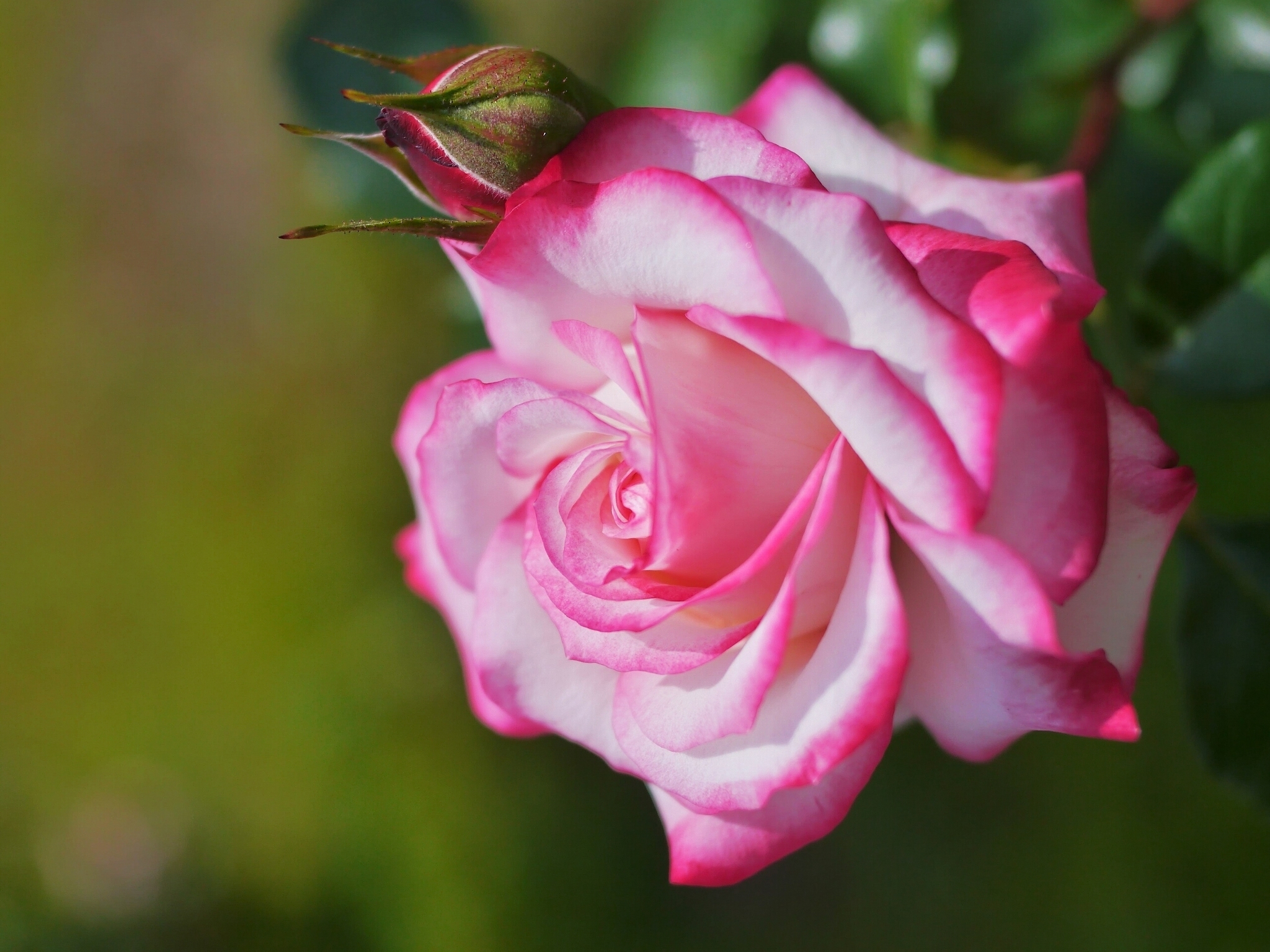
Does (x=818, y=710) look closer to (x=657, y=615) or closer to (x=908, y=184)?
(x=657, y=615)

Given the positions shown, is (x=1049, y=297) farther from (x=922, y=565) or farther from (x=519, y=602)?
(x=519, y=602)

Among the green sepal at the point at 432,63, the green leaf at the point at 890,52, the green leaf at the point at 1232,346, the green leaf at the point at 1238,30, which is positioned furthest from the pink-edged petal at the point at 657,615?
the green leaf at the point at 1238,30

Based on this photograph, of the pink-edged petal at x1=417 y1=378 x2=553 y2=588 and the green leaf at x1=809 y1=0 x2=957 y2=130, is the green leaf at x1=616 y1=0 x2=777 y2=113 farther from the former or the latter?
the pink-edged petal at x1=417 y1=378 x2=553 y2=588

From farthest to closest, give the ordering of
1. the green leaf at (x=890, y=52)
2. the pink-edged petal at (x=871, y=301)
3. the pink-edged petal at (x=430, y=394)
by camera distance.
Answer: the green leaf at (x=890, y=52), the pink-edged petal at (x=430, y=394), the pink-edged petal at (x=871, y=301)

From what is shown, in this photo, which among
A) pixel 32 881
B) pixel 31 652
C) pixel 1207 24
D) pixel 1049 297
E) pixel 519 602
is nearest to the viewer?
pixel 1049 297

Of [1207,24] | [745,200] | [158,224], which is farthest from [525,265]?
[158,224]

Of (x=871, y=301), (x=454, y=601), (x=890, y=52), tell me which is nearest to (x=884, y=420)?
(x=871, y=301)

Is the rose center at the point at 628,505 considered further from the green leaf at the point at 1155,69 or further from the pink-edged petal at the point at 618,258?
the green leaf at the point at 1155,69
